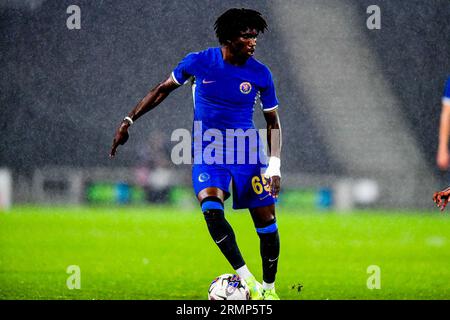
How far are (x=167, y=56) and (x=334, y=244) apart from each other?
7.88m

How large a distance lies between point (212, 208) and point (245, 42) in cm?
133

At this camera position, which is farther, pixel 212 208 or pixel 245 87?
pixel 245 87

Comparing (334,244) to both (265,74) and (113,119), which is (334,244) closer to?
(265,74)

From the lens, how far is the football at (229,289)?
6.19m

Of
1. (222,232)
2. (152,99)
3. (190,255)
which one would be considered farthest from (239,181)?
(190,255)

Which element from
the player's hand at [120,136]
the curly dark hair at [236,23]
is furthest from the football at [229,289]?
the curly dark hair at [236,23]

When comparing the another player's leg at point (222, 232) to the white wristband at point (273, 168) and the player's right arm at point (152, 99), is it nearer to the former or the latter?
the white wristband at point (273, 168)

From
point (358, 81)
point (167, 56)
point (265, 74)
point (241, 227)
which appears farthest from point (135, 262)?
point (358, 81)

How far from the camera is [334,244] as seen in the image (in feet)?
42.6

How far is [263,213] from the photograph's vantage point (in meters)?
6.65

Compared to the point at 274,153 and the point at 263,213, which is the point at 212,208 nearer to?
the point at 263,213

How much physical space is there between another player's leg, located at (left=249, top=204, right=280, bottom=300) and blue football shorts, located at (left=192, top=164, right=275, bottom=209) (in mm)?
81

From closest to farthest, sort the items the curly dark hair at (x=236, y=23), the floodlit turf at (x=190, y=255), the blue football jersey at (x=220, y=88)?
the curly dark hair at (x=236, y=23) < the blue football jersey at (x=220, y=88) < the floodlit turf at (x=190, y=255)

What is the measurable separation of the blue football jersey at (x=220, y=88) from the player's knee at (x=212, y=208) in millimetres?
468
